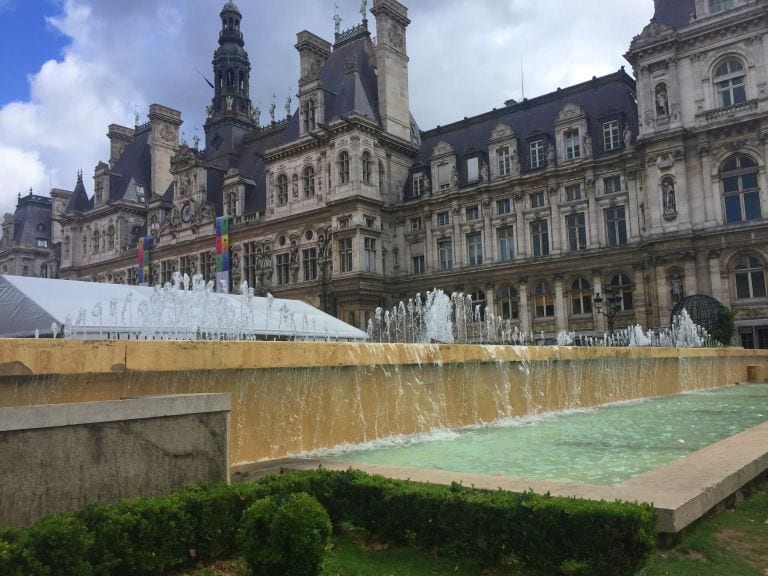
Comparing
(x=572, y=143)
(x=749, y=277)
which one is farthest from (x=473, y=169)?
(x=749, y=277)

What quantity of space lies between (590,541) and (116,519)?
11.1 feet

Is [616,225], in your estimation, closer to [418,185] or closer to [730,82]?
[730,82]

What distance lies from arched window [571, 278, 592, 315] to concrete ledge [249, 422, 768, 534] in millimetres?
36324

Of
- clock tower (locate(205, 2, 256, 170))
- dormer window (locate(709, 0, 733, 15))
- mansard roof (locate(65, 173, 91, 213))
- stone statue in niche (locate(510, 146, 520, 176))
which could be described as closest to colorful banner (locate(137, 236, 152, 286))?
clock tower (locate(205, 2, 256, 170))

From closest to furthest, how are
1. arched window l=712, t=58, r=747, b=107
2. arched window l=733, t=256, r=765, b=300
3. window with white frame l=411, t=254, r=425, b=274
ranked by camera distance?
arched window l=733, t=256, r=765, b=300, arched window l=712, t=58, r=747, b=107, window with white frame l=411, t=254, r=425, b=274

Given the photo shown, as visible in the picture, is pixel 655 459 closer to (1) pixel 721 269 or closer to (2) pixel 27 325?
(2) pixel 27 325

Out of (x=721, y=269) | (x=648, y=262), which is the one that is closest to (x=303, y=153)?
(x=648, y=262)

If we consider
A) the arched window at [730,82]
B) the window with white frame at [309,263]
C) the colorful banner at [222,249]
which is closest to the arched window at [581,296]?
the arched window at [730,82]

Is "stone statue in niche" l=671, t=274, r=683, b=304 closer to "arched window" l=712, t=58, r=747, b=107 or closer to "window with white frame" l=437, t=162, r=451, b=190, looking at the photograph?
"arched window" l=712, t=58, r=747, b=107

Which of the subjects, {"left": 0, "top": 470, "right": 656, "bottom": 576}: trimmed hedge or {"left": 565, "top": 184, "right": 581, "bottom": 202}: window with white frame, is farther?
{"left": 565, "top": 184, "right": 581, "bottom": 202}: window with white frame

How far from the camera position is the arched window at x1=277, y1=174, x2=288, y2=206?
55406 mm

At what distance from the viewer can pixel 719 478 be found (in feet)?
19.6

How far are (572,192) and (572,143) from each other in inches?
143

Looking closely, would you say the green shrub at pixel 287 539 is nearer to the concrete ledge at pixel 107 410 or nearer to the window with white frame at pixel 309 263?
the concrete ledge at pixel 107 410
